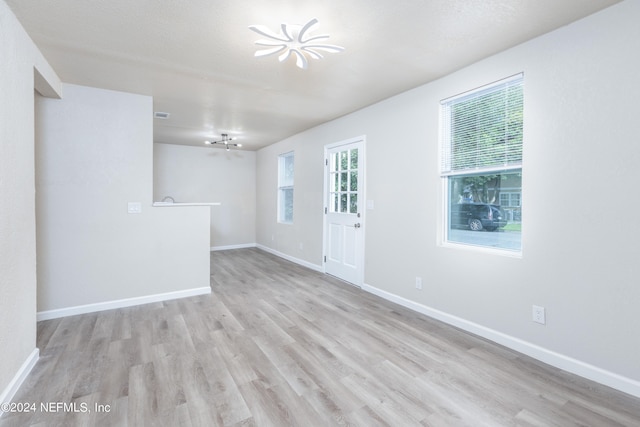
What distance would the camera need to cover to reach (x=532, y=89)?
2363 mm

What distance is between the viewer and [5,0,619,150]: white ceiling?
1.97 meters

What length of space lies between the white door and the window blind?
1323mm

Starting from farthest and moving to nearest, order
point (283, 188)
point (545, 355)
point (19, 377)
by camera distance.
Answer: point (283, 188), point (545, 355), point (19, 377)

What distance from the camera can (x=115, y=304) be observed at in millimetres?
3396

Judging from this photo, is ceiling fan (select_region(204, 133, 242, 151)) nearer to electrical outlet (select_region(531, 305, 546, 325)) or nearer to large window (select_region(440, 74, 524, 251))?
large window (select_region(440, 74, 524, 251))

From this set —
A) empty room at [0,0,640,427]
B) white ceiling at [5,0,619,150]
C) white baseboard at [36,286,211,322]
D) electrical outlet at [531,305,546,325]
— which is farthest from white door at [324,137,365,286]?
electrical outlet at [531,305,546,325]

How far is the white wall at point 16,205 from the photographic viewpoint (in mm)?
1803

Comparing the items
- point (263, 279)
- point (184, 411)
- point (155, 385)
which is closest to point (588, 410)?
point (184, 411)

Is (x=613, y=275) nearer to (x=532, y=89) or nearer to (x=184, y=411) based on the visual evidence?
(x=532, y=89)

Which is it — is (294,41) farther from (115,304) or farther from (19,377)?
(115,304)

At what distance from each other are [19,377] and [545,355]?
3.67 metres

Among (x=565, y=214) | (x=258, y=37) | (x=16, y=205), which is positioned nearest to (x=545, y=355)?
(x=565, y=214)

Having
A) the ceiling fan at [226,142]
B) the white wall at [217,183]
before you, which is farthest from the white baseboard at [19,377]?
the white wall at [217,183]

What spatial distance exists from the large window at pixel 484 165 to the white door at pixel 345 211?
1328 mm
